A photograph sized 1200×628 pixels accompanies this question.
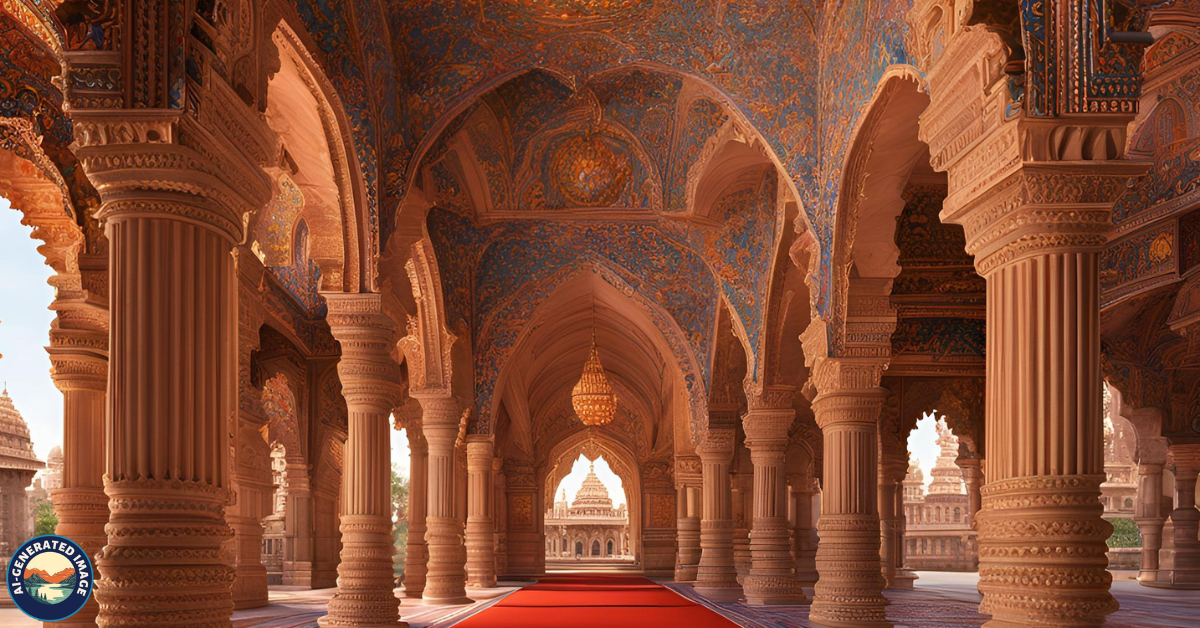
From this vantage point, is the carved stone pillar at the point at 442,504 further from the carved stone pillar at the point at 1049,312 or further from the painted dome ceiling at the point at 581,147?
the carved stone pillar at the point at 1049,312

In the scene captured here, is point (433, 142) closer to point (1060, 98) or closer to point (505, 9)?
point (505, 9)

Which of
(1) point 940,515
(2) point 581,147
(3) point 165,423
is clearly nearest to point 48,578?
(3) point 165,423

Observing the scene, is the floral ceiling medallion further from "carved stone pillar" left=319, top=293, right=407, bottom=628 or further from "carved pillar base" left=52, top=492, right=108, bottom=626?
"carved pillar base" left=52, top=492, right=108, bottom=626

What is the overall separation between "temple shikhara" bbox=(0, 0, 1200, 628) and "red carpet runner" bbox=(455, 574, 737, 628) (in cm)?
21

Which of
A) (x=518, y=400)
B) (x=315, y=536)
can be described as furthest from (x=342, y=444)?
(x=518, y=400)

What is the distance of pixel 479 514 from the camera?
59.2 feet

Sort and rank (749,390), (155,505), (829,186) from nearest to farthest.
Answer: (155,505)
(829,186)
(749,390)

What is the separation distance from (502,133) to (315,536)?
980cm

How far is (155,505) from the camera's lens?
4.75m

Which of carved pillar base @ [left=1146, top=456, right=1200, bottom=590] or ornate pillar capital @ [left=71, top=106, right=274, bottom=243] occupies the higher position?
ornate pillar capital @ [left=71, top=106, right=274, bottom=243]

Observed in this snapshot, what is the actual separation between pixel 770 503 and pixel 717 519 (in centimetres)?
259

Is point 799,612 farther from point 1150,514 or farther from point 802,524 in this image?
point 802,524

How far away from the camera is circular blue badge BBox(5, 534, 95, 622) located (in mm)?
4543

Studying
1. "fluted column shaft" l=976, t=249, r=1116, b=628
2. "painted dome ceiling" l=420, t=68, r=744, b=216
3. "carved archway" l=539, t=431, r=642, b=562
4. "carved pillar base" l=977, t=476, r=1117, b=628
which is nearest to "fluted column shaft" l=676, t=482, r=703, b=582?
"carved archway" l=539, t=431, r=642, b=562
